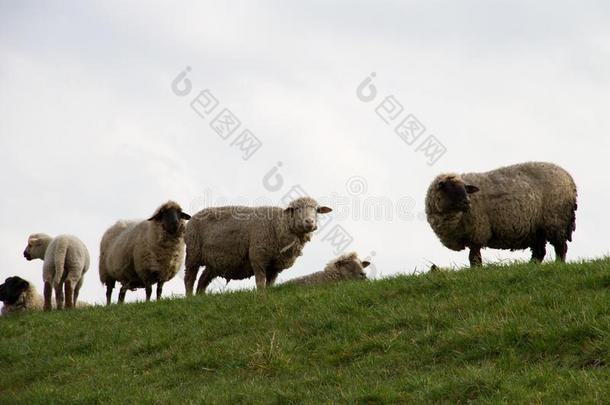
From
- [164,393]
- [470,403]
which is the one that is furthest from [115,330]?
[470,403]

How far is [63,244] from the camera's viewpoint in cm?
1789

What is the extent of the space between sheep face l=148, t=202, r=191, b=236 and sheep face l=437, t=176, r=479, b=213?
19.7ft

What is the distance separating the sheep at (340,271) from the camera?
1593cm

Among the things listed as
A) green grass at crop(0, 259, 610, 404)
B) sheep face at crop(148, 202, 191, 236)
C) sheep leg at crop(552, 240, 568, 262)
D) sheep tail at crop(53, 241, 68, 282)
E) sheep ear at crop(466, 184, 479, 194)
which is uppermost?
sheep face at crop(148, 202, 191, 236)

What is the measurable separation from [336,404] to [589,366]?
251 cm

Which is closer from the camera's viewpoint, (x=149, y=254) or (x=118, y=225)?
(x=149, y=254)

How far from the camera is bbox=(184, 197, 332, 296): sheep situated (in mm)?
16438

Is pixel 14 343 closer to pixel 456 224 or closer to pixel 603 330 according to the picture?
pixel 456 224

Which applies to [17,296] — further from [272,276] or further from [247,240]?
[272,276]

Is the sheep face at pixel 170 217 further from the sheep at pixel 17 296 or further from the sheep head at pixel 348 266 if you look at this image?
the sheep head at pixel 348 266

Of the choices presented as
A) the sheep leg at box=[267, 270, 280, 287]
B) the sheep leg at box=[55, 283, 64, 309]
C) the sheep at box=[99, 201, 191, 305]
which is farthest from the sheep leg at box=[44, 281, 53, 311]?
the sheep leg at box=[267, 270, 280, 287]

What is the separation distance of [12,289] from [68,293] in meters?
1.83

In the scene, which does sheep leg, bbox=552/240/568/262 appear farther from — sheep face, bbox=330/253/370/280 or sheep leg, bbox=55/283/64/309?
sheep leg, bbox=55/283/64/309

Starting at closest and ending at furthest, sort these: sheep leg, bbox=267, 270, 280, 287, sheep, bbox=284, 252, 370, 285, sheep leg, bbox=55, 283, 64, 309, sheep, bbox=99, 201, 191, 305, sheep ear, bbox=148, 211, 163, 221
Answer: sheep, bbox=284, 252, 370, 285 → sheep leg, bbox=267, 270, 280, 287 → sheep leg, bbox=55, 283, 64, 309 → sheep, bbox=99, 201, 191, 305 → sheep ear, bbox=148, 211, 163, 221
